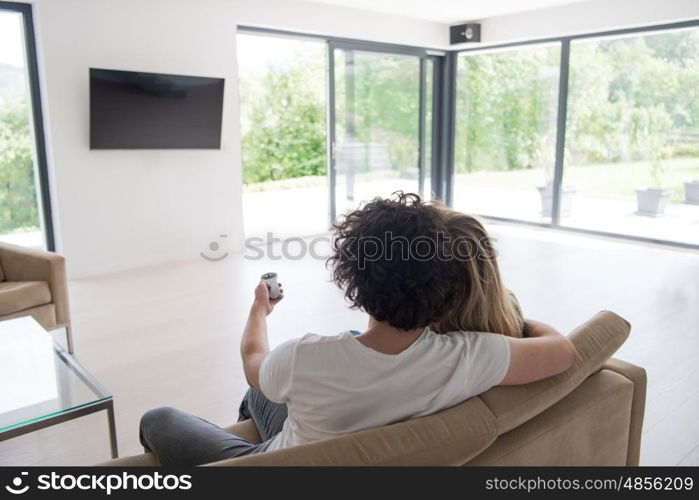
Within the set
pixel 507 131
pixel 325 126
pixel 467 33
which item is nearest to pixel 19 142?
pixel 325 126

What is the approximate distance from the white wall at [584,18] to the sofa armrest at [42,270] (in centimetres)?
552

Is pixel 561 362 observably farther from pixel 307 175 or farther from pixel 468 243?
pixel 307 175

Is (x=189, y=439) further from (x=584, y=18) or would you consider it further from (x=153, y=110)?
(x=584, y=18)

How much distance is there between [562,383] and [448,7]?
585 centimetres

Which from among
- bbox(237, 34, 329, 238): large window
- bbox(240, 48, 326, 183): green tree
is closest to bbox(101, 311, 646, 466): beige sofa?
bbox(237, 34, 329, 238): large window

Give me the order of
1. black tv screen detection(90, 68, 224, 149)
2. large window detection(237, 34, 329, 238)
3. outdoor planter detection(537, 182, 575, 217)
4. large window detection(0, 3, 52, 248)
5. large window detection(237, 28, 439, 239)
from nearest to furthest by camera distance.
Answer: large window detection(0, 3, 52, 248) < black tv screen detection(90, 68, 224, 149) < large window detection(237, 28, 439, 239) < large window detection(237, 34, 329, 238) < outdoor planter detection(537, 182, 575, 217)

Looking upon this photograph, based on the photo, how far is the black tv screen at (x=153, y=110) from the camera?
4770 millimetres

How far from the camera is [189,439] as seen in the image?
1411 mm

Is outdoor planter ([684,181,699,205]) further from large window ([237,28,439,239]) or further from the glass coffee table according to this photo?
the glass coffee table

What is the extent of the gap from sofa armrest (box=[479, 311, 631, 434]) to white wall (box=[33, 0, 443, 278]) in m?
4.47

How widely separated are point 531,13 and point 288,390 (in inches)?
256

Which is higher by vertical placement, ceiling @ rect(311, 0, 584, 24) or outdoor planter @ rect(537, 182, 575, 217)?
ceiling @ rect(311, 0, 584, 24)
